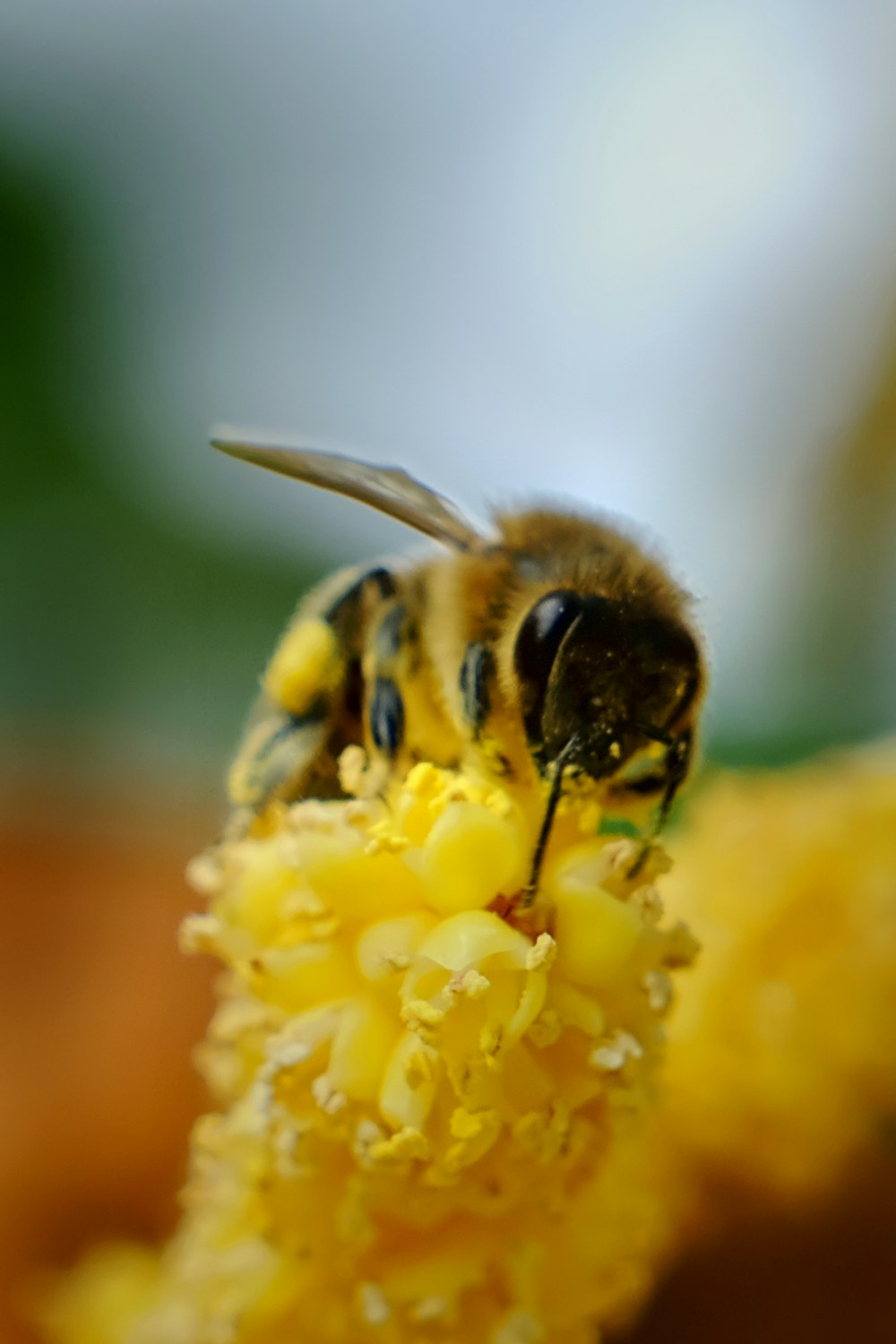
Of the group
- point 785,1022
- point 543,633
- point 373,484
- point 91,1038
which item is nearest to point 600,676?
point 543,633

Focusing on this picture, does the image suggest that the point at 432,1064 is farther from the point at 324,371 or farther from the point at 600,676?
the point at 324,371

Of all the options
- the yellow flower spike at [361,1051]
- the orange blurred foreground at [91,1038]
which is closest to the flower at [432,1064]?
the yellow flower spike at [361,1051]

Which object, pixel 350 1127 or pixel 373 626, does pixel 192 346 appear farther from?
pixel 350 1127

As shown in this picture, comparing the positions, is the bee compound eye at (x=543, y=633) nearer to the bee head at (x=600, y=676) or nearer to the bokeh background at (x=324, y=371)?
the bee head at (x=600, y=676)

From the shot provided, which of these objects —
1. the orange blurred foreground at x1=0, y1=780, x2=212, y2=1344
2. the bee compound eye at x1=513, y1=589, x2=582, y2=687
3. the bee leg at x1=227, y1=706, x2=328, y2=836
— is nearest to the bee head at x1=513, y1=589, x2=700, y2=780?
the bee compound eye at x1=513, y1=589, x2=582, y2=687

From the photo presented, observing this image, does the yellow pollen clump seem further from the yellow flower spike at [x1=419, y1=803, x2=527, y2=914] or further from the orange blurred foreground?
the orange blurred foreground

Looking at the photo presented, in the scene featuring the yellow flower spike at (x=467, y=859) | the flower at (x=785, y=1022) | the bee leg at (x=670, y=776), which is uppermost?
the bee leg at (x=670, y=776)

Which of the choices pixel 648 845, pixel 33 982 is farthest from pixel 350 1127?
pixel 33 982
